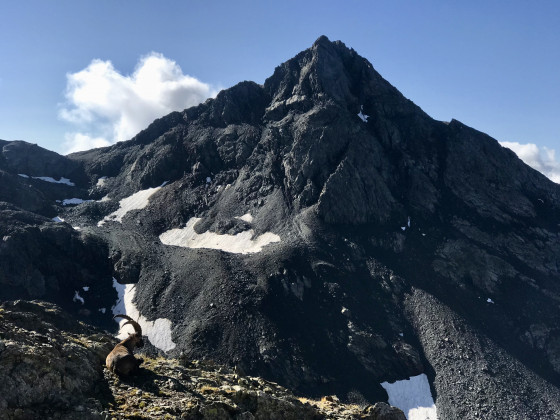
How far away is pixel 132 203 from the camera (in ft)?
342

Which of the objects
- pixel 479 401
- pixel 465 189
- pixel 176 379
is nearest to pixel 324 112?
pixel 465 189

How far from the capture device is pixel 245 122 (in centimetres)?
11538

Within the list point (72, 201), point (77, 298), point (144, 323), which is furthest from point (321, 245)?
point (72, 201)

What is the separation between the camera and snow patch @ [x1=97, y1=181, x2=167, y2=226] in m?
98.9

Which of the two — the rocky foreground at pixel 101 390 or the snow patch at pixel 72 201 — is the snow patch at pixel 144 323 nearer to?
the rocky foreground at pixel 101 390

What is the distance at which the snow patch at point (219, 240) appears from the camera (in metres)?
80.8

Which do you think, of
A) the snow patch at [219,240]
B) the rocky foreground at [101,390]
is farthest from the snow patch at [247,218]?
the rocky foreground at [101,390]

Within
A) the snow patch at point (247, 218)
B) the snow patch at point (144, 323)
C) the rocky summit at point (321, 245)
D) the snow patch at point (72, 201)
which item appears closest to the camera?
the rocky summit at point (321, 245)

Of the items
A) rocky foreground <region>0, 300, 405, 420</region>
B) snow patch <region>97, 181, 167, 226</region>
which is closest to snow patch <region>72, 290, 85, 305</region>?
snow patch <region>97, 181, 167, 226</region>

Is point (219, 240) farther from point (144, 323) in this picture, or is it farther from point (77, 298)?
point (77, 298)

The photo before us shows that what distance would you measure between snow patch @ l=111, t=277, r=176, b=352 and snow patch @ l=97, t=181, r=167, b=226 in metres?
28.5

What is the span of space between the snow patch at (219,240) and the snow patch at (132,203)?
1576 centimetres

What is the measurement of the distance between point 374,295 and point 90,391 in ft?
203

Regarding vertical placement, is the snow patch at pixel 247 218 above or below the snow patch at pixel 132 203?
below
